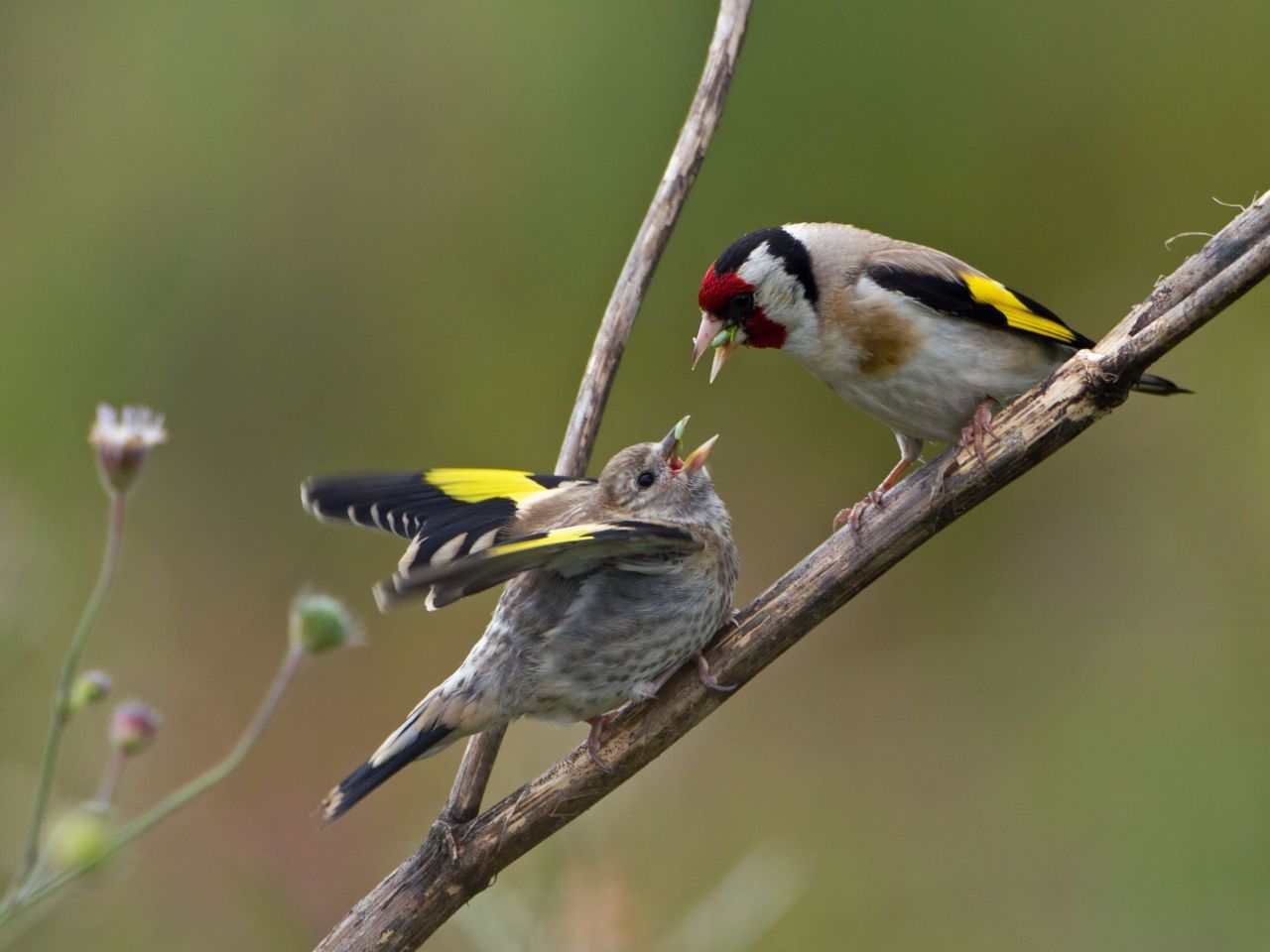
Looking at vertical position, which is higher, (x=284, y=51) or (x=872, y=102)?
(x=284, y=51)

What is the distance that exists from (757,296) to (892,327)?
325 millimetres

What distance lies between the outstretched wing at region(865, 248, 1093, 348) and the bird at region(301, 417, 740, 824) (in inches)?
28.2

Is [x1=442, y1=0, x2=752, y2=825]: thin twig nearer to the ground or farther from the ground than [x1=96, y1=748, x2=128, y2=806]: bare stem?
farther from the ground

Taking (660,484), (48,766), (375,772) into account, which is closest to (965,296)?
(660,484)

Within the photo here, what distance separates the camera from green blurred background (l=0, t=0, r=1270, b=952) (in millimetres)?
5156

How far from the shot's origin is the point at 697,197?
5676mm

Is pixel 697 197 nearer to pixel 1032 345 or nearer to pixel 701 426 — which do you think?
pixel 701 426

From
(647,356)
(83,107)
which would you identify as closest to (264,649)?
(647,356)

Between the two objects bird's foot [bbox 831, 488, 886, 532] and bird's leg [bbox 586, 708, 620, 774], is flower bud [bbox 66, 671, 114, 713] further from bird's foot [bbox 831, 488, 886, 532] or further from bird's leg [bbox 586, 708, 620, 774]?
bird's foot [bbox 831, 488, 886, 532]

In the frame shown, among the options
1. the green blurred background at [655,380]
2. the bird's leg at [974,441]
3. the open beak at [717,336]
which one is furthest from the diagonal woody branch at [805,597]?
the green blurred background at [655,380]

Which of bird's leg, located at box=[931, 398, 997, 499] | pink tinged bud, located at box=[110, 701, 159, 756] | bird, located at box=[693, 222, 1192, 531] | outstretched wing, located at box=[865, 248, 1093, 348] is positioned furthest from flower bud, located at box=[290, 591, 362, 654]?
outstretched wing, located at box=[865, 248, 1093, 348]

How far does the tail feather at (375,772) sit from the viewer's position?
271 cm

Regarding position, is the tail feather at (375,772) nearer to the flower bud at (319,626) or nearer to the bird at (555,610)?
Result: the bird at (555,610)

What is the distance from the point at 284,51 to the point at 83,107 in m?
0.90
